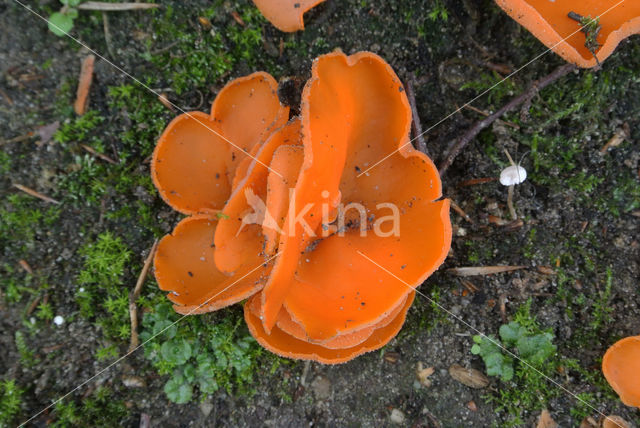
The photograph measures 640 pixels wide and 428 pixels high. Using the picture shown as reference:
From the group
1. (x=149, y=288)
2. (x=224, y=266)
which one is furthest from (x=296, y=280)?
(x=149, y=288)

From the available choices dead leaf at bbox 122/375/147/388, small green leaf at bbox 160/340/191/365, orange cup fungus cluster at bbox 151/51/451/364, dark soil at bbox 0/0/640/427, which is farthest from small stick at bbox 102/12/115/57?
dead leaf at bbox 122/375/147/388

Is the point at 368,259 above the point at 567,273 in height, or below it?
above

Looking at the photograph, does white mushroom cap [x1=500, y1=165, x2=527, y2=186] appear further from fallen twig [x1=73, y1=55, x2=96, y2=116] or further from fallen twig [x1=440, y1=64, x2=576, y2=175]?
fallen twig [x1=73, y1=55, x2=96, y2=116]

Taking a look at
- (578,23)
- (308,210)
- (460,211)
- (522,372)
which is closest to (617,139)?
(578,23)

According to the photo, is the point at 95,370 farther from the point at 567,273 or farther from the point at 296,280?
the point at 567,273

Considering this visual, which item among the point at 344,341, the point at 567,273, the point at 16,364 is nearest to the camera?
the point at 344,341

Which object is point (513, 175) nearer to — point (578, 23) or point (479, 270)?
point (479, 270)

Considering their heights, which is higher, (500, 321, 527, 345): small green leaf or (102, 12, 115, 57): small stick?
(102, 12, 115, 57): small stick
